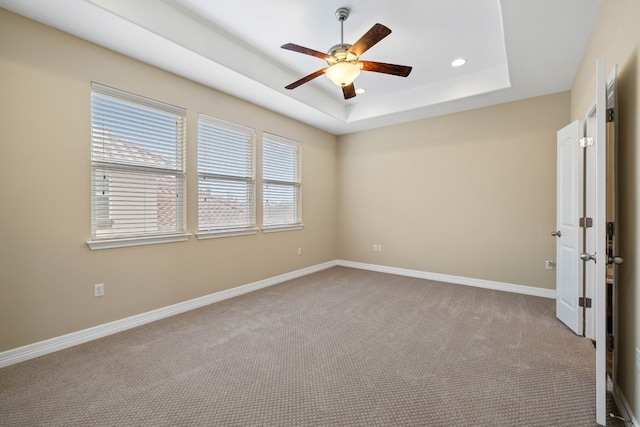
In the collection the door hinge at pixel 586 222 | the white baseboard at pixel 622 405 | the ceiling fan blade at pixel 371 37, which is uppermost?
the ceiling fan blade at pixel 371 37

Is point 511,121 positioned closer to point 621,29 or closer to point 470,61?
point 470,61

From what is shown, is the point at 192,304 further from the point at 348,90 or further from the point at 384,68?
the point at 384,68

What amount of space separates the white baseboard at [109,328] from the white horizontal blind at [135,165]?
34.6 inches

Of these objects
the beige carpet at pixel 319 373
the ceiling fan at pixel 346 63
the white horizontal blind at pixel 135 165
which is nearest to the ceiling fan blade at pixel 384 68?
the ceiling fan at pixel 346 63

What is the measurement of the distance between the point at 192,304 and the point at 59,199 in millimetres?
1756

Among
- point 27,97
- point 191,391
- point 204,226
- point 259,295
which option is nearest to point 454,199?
point 259,295

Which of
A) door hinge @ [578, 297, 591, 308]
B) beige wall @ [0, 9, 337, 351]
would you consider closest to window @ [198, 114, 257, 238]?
beige wall @ [0, 9, 337, 351]

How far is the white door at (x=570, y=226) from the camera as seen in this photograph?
273 centimetres

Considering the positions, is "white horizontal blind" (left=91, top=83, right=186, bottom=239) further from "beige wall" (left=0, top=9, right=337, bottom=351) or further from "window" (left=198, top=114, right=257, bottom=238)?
"window" (left=198, top=114, right=257, bottom=238)

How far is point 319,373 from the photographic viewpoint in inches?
84.7

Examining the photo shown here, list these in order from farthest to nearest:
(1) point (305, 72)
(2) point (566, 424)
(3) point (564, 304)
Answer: (1) point (305, 72)
(3) point (564, 304)
(2) point (566, 424)

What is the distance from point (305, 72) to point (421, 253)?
3491 millimetres

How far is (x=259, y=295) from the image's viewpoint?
4.04 m

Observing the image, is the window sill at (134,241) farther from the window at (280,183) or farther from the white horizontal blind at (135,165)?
the window at (280,183)
